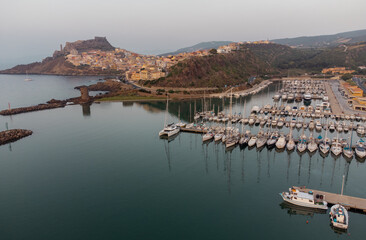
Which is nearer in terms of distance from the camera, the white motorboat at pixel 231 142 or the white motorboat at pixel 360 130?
the white motorboat at pixel 231 142

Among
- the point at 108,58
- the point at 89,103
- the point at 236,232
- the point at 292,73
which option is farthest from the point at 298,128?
the point at 108,58

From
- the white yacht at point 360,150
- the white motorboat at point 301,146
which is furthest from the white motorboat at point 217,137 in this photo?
the white yacht at point 360,150

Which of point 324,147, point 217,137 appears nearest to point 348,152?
point 324,147

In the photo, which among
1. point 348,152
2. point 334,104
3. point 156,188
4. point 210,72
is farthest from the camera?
point 210,72

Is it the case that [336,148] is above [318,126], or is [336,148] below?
below

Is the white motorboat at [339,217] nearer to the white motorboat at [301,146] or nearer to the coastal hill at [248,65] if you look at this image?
the white motorboat at [301,146]

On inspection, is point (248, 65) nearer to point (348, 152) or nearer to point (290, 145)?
point (290, 145)
